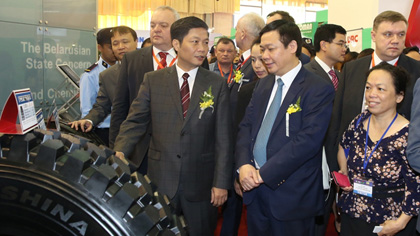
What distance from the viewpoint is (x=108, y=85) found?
141 inches

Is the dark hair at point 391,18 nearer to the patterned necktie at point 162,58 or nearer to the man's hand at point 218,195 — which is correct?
the patterned necktie at point 162,58

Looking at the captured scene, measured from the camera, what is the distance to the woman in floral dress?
7.71 feet

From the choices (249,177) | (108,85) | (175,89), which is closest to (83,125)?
(108,85)

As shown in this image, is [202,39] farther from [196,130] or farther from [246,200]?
[246,200]

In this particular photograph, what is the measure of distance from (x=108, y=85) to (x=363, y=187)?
7.05 ft

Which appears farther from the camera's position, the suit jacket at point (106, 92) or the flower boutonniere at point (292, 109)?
the suit jacket at point (106, 92)

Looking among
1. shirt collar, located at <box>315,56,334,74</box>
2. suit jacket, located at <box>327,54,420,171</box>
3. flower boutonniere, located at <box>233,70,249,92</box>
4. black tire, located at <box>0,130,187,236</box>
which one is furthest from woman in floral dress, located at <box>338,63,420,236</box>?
black tire, located at <box>0,130,187,236</box>

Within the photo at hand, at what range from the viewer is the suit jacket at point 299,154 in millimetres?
2365

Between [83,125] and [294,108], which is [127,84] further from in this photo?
[294,108]

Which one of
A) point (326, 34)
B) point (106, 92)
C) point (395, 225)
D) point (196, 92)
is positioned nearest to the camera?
point (395, 225)

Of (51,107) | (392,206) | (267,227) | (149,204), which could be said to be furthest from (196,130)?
(51,107)

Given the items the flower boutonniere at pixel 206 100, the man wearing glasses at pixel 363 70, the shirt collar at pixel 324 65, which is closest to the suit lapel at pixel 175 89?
the flower boutonniere at pixel 206 100

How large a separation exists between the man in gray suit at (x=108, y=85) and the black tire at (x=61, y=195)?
1.95 meters

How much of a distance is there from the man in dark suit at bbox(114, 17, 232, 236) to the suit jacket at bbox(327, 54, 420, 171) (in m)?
0.93
